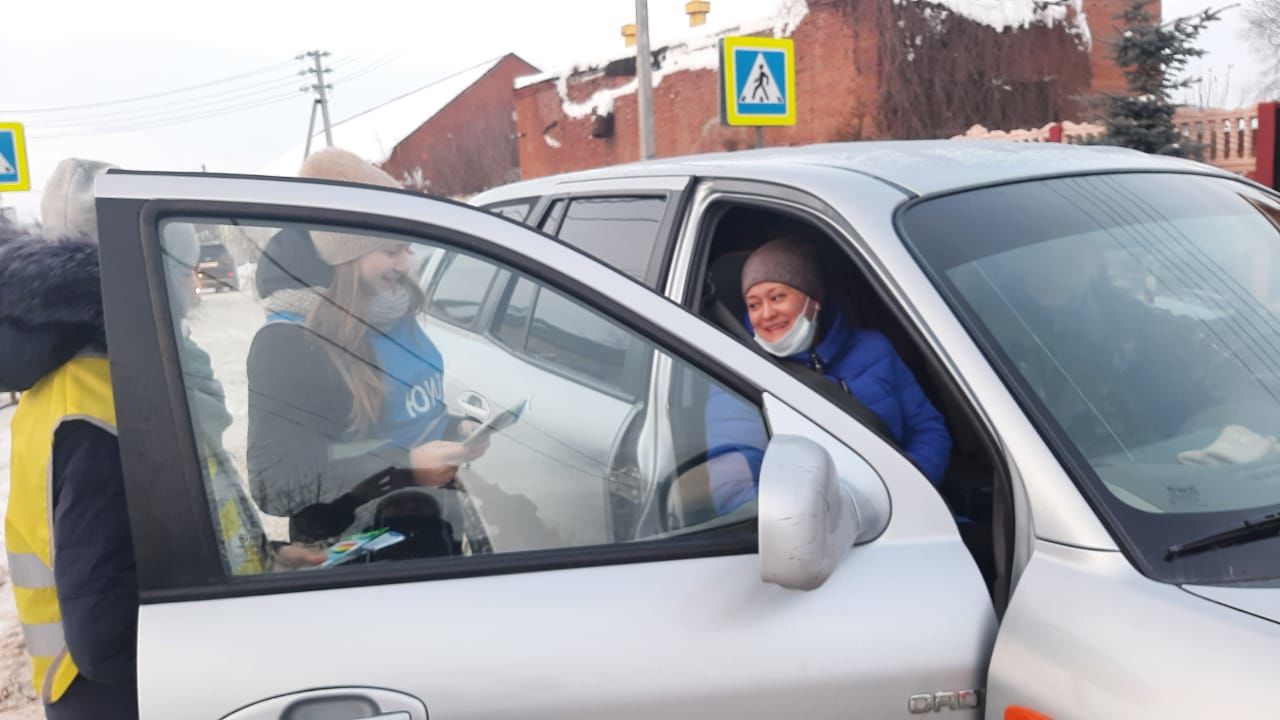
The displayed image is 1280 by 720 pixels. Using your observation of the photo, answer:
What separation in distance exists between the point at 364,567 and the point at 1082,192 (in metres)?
1.71

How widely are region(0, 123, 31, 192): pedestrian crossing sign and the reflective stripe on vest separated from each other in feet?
32.5

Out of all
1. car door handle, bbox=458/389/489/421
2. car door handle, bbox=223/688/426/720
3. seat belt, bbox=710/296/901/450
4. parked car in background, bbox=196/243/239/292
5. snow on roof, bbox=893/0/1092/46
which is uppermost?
snow on roof, bbox=893/0/1092/46

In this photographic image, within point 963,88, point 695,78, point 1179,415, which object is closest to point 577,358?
point 1179,415

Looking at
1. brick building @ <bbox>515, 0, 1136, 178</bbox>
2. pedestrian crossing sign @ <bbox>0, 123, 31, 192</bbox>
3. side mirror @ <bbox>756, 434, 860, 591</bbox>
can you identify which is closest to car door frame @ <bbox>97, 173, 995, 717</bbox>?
side mirror @ <bbox>756, 434, 860, 591</bbox>

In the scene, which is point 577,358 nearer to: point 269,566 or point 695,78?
point 269,566

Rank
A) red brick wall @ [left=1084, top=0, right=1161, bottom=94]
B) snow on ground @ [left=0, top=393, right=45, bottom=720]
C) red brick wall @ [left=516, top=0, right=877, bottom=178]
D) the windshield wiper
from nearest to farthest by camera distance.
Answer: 1. the windshield wiper
2. snow on ground @ [left=0, top=393, right=45, bottom=720]
3. red brick wall @ [left=516, top=0, right=877, bottom=178]
4. red brick wall @ [left=1084, top=0, right=1161, bottom=94]

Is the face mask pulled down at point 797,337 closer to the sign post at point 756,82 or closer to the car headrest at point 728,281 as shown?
the car headrest at point 728,281

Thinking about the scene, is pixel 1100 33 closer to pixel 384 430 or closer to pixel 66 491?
pixel 384 430

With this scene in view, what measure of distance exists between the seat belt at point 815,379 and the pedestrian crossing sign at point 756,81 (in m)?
6.14

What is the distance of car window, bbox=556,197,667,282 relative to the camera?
8.95 ft

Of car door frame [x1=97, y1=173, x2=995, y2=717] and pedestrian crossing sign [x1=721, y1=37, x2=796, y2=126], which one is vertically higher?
pedestrian crossing sign [x1=721, y1=37, x2=796, y2=126]

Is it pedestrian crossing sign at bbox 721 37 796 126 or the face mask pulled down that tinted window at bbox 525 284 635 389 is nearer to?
the face mask pulled down

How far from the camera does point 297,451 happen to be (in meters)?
1.52

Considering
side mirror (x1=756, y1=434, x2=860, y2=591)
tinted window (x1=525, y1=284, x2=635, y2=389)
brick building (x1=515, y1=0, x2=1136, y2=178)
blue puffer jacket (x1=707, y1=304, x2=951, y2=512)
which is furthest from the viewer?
brick building (x1=515, y1=0, x2=1136, y2=178)
